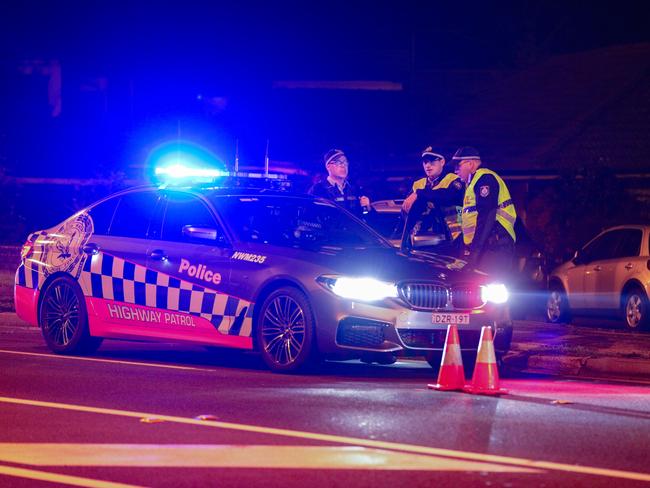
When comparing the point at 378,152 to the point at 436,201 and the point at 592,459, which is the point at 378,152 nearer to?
the point at 436,201

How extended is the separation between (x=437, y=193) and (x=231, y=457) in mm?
7026

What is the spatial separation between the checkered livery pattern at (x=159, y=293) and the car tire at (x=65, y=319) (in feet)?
0.61

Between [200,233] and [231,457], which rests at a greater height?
[200,233]

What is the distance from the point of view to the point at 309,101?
35344 millimetres

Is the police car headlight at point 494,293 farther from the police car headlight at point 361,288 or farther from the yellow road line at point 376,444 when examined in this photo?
the yellow road line at point 376,444

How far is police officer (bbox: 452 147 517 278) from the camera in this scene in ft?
44.5

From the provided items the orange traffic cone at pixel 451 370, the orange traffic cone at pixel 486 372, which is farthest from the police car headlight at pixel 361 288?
the orange traffic cone at pixel 486 372

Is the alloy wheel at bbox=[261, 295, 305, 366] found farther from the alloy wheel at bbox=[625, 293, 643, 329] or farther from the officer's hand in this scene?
the alloy wheel at bbox=[625, 293, 643, 329]

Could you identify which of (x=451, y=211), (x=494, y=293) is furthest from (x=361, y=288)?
(x=451, y=211)

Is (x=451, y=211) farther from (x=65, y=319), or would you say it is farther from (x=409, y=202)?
(x=65, y=319)

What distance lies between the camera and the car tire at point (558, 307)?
20.7 metres

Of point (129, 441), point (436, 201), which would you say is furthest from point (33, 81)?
point (129, 441)

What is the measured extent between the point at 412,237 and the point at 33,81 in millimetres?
22593

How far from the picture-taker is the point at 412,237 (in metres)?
13.4
